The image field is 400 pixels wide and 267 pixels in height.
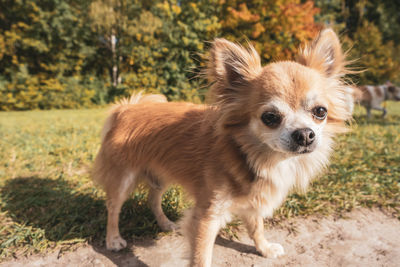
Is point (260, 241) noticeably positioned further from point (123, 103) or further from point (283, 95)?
point (123, 103)

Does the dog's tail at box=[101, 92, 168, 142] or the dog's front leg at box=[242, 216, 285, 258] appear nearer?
the dog's front leg at box=[242, 216, 285, 258]

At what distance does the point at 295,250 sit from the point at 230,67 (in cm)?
173

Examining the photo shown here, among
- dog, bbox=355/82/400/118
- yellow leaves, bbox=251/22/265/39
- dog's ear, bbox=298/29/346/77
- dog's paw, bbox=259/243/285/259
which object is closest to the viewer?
dog's ear, bbox=298/29/346/77

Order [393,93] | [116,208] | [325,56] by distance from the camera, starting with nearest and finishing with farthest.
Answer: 1. [325,56]
2. [116,208]
3. [393,93]

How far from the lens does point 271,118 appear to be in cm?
180

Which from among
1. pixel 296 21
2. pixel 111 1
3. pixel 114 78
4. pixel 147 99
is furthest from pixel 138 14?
pixel 147 99

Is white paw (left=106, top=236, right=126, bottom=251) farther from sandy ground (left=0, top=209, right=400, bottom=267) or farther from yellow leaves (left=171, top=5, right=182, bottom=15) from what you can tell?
yellow leaves (left=171, top=5, right=182, bottom=15)

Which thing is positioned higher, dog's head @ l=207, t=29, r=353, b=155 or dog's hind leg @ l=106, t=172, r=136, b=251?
dog's head @ l=207, t=29, r=353, b=155

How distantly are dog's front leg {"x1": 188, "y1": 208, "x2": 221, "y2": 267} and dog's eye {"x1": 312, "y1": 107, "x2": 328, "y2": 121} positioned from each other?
1049 mm

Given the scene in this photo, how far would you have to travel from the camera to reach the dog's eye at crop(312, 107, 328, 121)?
6.04 feet

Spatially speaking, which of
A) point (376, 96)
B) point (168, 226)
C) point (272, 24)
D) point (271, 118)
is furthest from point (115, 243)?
point (272, 24)

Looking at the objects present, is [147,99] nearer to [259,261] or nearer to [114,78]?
[259,261]

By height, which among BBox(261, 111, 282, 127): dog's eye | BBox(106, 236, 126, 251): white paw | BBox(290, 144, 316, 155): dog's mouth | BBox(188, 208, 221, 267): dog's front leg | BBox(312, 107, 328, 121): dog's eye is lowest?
BBox(106, 236, 126, 251): white paw

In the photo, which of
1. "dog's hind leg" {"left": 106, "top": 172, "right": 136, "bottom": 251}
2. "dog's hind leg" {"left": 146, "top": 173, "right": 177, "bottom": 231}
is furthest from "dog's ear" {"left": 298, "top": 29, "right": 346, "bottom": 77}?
"dog's hind leg" {"left": 106, "top": 172, "right": 136, "bottom": 251}
